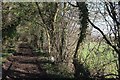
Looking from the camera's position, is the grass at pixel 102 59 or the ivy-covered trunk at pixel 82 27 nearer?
the grass at pixel 102 59

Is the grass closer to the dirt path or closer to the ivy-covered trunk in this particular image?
the ivy-covered trunk

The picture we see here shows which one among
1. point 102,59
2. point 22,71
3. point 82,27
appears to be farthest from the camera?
point 22,71

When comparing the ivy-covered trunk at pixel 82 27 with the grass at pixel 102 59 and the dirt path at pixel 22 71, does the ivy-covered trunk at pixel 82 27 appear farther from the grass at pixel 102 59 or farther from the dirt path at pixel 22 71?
the dirt path at pixel 22 71

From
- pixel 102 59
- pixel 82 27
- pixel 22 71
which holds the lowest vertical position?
pixel 22 71

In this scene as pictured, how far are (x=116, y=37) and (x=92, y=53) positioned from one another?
3.99 metres

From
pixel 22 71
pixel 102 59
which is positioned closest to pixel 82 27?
pixel 102 59

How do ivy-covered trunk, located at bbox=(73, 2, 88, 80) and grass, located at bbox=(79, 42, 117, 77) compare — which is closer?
grass, located at bbox=(79, 42, 117, 77)

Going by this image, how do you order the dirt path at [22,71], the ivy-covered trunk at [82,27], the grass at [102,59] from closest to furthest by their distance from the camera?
the grass at [102,59] < the ivy-covered trunk at [82,27] < the dirt path at [22,71]

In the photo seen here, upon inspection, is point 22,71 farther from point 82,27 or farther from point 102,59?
point 102,59

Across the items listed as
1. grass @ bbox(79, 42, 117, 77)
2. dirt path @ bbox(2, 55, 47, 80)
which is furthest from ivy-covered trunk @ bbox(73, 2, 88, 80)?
dirt path @ bbox(2, 55, 47, 80)

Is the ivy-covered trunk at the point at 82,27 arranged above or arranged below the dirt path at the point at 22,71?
above

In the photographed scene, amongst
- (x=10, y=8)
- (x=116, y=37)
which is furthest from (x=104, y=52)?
(x=10, y=8)

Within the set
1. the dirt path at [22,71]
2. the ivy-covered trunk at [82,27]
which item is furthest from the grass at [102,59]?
the dirt path at [22,71]

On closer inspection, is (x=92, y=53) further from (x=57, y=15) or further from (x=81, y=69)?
(x=57, y=15)
